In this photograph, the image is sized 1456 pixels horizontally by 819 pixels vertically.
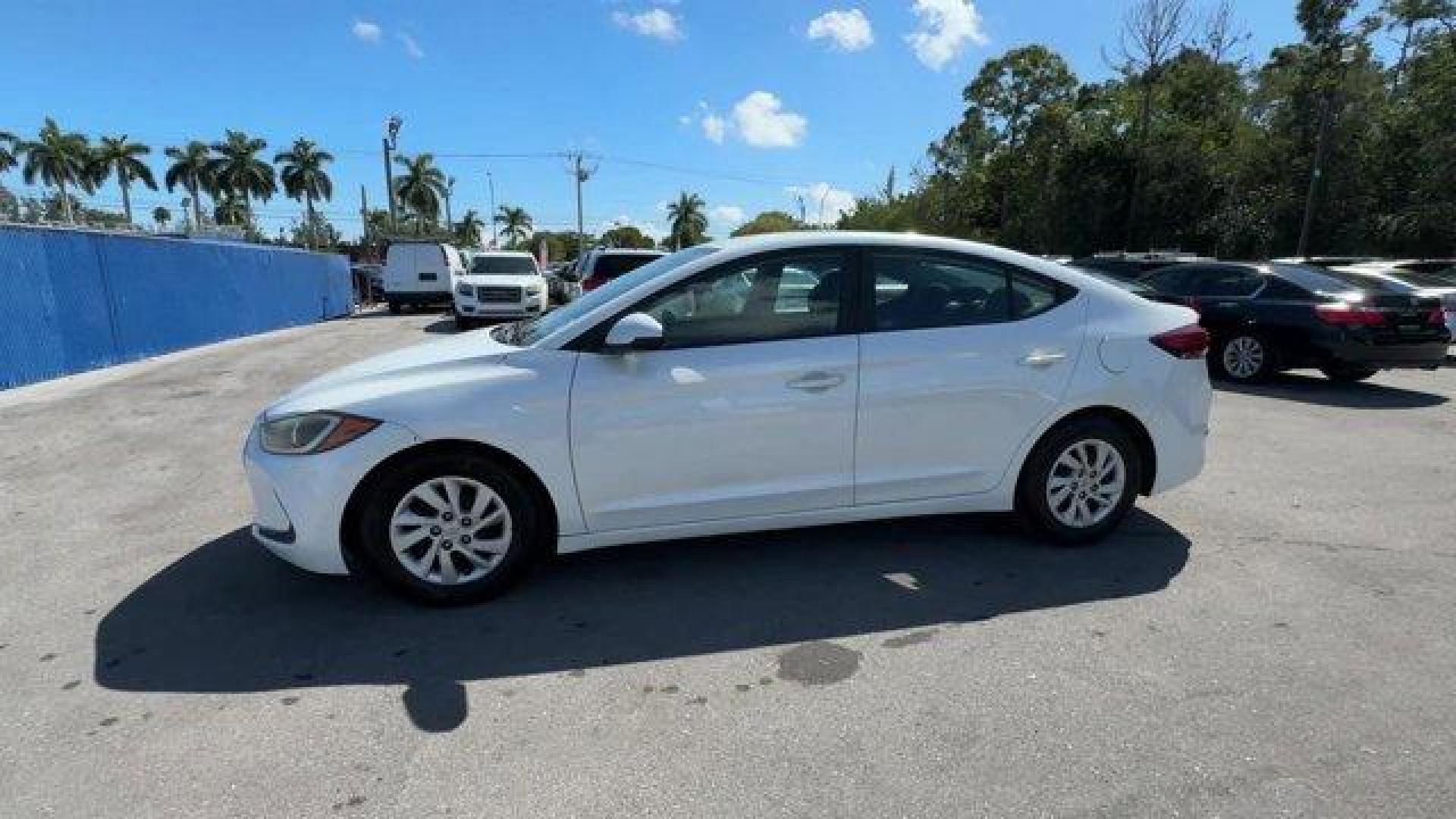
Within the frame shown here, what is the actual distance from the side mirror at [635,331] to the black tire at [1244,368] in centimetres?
894

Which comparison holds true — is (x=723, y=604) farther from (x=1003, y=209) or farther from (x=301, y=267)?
(x=1003, y=209)

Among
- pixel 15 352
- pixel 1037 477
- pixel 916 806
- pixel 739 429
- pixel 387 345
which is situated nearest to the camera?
pixel 916 806

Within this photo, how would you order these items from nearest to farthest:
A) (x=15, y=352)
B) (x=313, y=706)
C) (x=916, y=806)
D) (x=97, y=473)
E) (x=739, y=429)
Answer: (x=916, y=806) → (x=313, y=706) → (x=739, y=429) → (x=97, y=473) → (x=15, y=352)

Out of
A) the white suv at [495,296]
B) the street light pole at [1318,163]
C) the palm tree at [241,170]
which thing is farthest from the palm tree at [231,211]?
the street light pole at [1318,163]

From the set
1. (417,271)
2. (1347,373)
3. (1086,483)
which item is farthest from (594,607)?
(417,271)

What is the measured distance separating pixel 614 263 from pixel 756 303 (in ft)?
42.2

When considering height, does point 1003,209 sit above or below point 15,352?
above

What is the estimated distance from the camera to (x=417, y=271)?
78.2 ft

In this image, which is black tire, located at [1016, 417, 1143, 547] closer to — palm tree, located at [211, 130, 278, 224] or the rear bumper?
the rear bumper

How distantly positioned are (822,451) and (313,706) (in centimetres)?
226

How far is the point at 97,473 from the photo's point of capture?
6.31 m

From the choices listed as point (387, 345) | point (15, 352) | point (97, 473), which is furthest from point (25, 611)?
point (387, 345)

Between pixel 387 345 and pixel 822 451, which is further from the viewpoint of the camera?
pixel 387 345

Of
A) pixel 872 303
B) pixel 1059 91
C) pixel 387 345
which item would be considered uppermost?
pixel 1059 91
